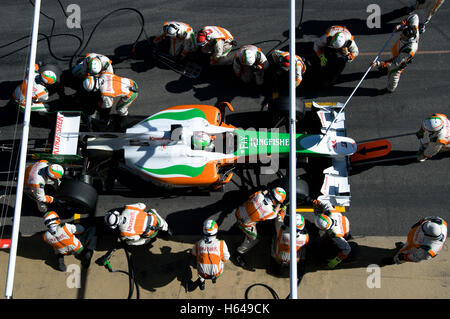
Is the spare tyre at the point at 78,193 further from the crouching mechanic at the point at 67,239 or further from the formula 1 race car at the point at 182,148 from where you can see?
A: the crouching mechanic at the point at 67,239

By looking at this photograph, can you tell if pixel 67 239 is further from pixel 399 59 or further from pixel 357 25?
pixel 357 25

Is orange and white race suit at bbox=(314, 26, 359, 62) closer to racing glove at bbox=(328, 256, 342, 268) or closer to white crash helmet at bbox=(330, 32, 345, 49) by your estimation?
white crash helmet at bbox=(330, 32, 345, 49)

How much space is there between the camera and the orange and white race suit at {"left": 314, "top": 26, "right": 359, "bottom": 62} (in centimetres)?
796

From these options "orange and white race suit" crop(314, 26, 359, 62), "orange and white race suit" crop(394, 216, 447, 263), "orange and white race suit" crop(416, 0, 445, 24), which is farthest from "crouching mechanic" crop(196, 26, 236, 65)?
"orange and white race suit" crop(394, 216, 447, 263)

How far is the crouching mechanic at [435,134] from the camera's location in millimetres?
6820

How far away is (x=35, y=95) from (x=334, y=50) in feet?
22.8

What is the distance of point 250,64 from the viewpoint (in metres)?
7.91

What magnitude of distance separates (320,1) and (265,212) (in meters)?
6.53

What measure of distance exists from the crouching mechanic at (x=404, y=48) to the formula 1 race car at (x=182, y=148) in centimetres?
180

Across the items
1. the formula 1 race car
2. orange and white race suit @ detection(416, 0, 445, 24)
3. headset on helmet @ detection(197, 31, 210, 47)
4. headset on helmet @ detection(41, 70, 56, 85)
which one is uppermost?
orange and white race suit @ detection(416, 0, 445, 24)

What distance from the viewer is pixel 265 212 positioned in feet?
21.7

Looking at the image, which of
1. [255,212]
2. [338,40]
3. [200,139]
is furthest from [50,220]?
[338,40]

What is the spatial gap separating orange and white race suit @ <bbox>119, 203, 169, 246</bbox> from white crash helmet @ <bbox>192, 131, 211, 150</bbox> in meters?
1.63

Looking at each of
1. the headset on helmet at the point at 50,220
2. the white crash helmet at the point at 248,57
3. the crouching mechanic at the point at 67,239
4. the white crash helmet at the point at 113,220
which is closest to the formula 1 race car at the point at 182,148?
the headset on helmet at the point at 50,220
